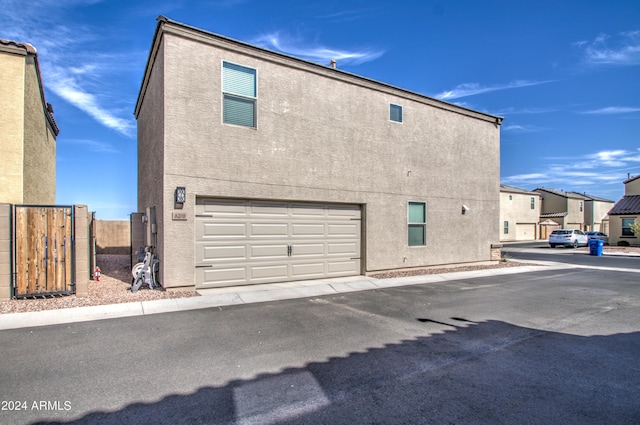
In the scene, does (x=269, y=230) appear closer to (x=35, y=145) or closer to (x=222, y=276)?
(x=222, y=276)

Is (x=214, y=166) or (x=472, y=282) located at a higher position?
(x=214, y=166)

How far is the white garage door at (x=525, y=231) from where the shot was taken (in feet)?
135

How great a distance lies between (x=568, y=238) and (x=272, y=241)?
29599mm

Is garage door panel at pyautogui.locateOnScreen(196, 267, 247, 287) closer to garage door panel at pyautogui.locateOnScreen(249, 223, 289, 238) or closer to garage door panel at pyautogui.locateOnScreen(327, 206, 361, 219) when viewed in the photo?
garage door panel at pyautogui.locateOnScreen(249, 223, 289, 238)

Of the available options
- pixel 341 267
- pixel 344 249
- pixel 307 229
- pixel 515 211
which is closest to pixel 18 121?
pixel 307 229

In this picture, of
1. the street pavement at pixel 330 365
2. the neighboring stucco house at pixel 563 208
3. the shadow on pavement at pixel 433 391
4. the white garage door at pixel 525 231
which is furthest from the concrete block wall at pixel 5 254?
the neighboring stucco house at pixel 563 208

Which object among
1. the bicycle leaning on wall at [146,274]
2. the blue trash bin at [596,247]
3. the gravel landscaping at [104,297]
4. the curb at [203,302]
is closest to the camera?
the curb at [203,302]

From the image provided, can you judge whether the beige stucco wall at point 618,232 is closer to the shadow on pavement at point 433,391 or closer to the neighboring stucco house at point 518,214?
the neighboring stucco house at point 518,214

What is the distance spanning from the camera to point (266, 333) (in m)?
5.64

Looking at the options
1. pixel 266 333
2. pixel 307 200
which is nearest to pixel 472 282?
pixel 307 200

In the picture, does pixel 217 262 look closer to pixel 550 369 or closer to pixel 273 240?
pixel 273 240

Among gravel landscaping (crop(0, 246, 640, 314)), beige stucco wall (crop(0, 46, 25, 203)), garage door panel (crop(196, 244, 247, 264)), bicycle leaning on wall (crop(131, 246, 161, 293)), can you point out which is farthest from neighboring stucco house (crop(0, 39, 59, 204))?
garage door panel (crop(196, 244, 247, 264))

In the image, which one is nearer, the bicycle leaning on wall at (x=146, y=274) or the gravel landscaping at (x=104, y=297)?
the gravel landscaping at (x=104, y=297)

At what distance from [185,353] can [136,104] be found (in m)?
12.1
